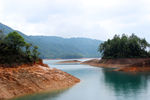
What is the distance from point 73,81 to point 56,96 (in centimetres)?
1001

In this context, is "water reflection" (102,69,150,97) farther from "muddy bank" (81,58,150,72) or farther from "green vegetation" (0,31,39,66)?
"muddy bank" (81,58,150,72)

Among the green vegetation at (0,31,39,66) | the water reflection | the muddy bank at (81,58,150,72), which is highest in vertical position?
the green vegetation at (0,31,39,66)

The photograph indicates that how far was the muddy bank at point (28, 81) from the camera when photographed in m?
24.4

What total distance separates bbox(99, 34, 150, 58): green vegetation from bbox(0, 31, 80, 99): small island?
192ft

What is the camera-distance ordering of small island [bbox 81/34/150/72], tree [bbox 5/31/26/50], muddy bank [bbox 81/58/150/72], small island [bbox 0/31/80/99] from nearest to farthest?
small island [bbox 0/31/80/99] → tree [bbox 5/31/26/50] → muddy bank [bbox 81/58/150/72] → small island [bbox 81/34/150/72]

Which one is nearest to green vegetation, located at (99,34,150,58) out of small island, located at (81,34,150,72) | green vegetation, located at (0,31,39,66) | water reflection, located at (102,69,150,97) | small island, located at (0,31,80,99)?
small island, located at (81,34,150,72)

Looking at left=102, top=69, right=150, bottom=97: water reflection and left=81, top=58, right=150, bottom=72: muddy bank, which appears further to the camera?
left=81, top=58, right=150, bottom=72: muddy bank

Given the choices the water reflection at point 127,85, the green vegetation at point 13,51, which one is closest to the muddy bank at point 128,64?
the water reflection at point 127,85

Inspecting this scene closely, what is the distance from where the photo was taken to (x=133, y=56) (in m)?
83.9

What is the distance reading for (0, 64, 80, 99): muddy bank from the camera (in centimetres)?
2441

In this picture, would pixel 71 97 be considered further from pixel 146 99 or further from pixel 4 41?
pixel 4 41

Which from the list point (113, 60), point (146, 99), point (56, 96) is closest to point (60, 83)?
point (56, 96)

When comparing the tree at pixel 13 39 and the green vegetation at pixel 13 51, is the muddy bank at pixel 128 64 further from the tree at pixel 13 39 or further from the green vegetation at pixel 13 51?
the tree at pixel 13 39

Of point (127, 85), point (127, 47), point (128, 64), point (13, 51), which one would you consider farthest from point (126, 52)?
point (13, 51)
